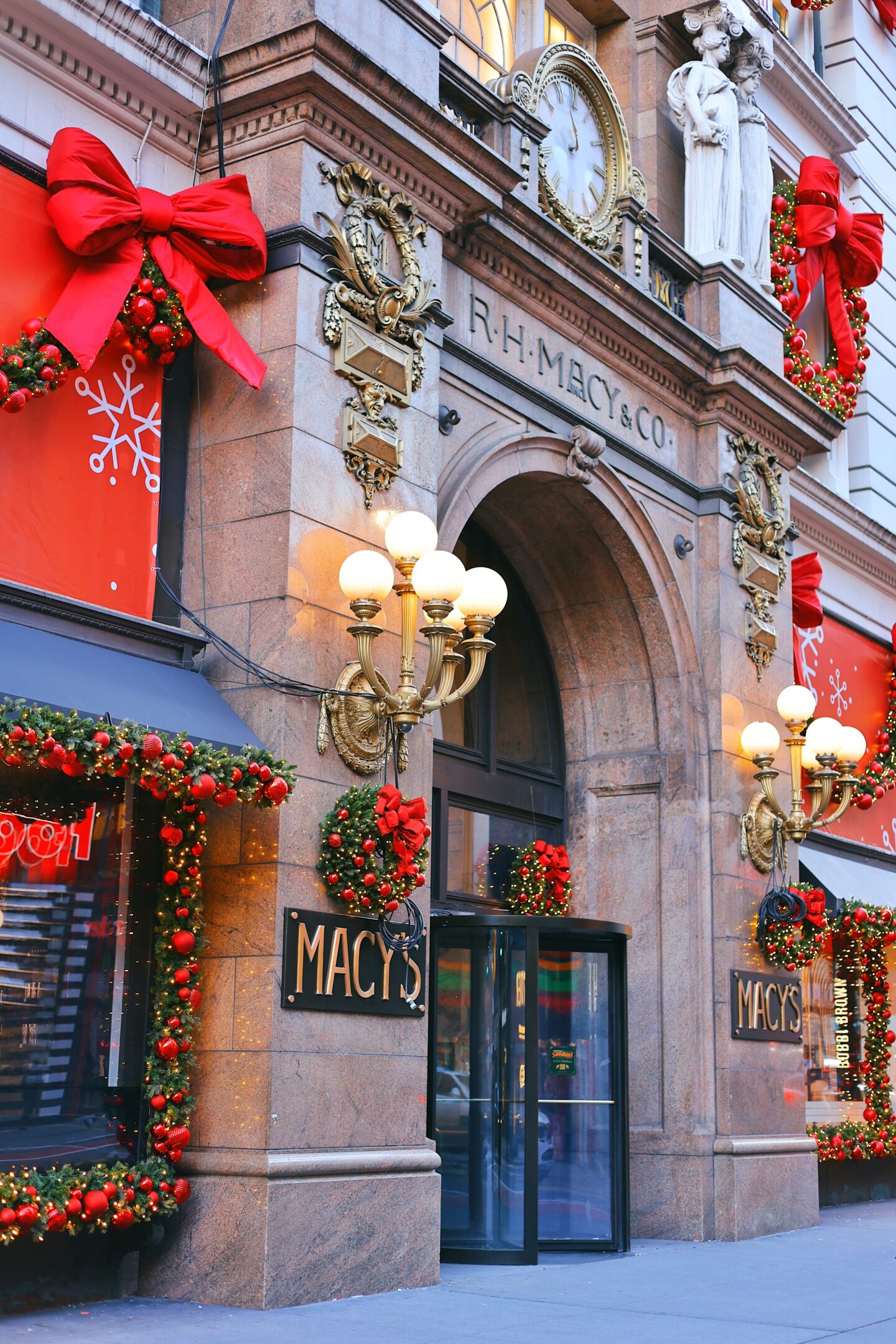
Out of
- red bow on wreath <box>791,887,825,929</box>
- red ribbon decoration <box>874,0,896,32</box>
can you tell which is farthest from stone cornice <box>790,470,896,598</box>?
red ribbon decoration <box>874,0,896,32</box>

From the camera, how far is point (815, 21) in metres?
21.8

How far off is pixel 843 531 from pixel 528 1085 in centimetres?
1029

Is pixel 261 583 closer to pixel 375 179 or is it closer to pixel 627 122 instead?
pixel 375 179

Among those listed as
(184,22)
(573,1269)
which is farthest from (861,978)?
(184,22)

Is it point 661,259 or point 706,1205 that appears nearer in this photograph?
point 706,1205

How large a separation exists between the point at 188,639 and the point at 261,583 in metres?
0.60

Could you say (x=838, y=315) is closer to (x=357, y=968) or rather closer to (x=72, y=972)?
(x=357, y=968)

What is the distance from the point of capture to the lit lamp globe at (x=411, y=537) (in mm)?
9906

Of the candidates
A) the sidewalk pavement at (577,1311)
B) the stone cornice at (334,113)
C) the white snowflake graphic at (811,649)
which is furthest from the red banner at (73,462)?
the white snowflake graphic at (811,649)

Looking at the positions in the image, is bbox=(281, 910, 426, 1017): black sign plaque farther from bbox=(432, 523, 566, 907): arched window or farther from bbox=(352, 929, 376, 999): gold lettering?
bbox=(432, 523, 566, 907): arched window

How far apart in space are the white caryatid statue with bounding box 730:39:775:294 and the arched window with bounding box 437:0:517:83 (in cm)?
289

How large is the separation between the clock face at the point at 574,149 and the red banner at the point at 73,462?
219 inches

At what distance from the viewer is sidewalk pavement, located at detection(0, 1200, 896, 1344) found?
8.14 meters

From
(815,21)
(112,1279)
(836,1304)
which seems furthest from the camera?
(815,21)
